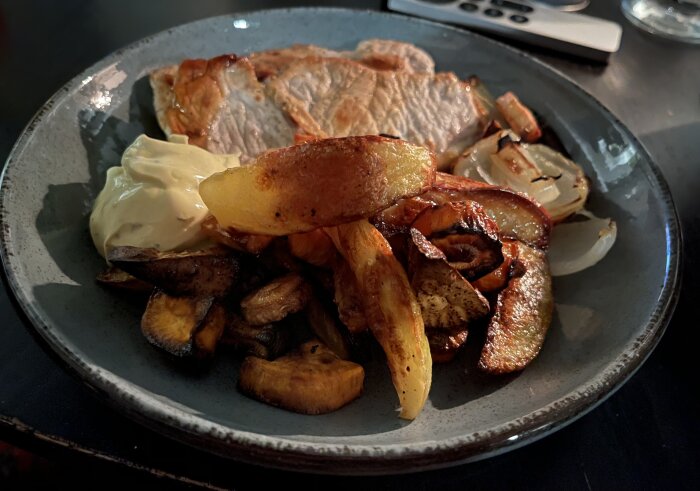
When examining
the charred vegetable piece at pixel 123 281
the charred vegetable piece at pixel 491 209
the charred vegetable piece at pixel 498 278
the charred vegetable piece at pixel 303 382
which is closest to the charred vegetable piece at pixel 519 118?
the charred vegetable piece at pixel 491 209

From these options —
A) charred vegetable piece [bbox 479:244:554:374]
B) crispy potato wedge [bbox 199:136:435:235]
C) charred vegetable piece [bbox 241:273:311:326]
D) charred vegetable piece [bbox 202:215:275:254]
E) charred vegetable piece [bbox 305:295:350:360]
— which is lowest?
charred vegetable piece [bbox 479:244:554:374]

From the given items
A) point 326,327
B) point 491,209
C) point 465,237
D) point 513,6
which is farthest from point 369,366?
point 513,6

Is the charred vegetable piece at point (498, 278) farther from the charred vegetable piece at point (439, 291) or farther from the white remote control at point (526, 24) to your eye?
the white remote control at point (526, 24)

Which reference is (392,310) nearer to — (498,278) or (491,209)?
(498,278)

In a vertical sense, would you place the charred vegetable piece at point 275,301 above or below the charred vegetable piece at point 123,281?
below

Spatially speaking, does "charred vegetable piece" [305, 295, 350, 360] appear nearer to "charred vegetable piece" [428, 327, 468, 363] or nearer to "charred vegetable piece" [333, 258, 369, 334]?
"charred vegetable piece" [333, 258, 369, 334]

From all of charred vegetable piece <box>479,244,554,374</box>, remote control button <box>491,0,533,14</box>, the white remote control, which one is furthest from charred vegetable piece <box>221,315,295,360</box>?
remote control button <box>491,0,533,14</box>

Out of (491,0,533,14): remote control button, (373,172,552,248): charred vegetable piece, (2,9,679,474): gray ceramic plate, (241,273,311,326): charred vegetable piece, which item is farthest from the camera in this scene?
(491,0,533,14): remote control button
